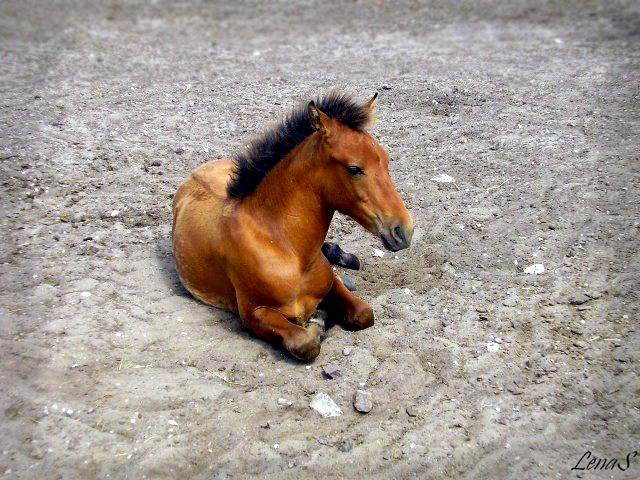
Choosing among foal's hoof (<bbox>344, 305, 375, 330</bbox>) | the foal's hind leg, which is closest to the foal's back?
the foal's hind leg

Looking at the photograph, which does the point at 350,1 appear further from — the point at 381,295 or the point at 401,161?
the point at 381,295

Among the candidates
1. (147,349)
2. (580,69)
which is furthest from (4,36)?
(580,69)

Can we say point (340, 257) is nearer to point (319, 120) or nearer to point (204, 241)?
point (204, 241)

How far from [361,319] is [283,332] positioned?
651mm

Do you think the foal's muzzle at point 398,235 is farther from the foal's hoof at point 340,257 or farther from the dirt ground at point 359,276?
the foal's hoof at point 340,257

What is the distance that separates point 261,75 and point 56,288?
5.28m

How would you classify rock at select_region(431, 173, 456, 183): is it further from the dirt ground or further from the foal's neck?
the foal's neck

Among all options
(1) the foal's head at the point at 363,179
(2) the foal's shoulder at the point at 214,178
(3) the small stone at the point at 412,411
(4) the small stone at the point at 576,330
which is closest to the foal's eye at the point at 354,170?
(1) the foal's head at the point at 363,179

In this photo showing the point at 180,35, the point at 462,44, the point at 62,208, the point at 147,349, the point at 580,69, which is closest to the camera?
the point at 147,349

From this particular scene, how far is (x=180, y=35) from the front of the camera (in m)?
11.0

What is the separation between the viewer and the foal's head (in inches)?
153

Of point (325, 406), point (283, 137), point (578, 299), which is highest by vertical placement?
point (283, 137)

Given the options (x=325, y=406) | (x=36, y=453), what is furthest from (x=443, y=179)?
(x=36, y=453)

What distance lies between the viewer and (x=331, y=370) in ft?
14.1
